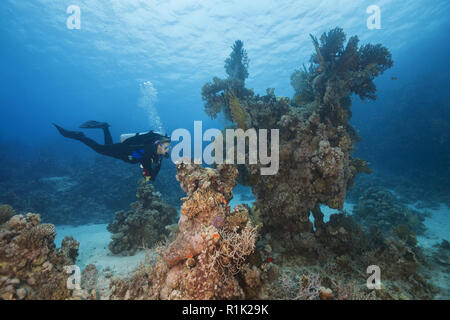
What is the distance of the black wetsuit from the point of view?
19.7ft

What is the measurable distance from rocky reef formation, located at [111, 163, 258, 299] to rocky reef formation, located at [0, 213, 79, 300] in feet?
3.80

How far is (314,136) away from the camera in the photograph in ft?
19.2

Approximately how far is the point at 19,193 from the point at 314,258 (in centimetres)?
2003

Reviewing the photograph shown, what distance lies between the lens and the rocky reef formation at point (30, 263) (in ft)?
11.0

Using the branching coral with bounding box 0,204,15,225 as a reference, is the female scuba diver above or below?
above

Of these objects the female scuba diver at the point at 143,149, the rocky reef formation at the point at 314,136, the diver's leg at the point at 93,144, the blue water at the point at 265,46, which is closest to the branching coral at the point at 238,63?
the rocky reef formation at the point at 314,136

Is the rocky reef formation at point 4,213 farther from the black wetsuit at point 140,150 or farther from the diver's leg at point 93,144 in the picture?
the diver's leg at point 93,144

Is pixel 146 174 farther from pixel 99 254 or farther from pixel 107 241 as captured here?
pixel 107 241

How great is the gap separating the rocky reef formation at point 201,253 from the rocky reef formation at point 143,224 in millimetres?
3382

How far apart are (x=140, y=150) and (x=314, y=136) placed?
587cm

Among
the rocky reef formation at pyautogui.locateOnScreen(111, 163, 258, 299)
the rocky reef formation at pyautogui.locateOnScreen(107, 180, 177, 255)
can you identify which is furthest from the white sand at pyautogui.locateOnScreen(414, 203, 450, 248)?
the rocky reef formation at pyautogui.locateOnScreen(107, 180, 177, 255)

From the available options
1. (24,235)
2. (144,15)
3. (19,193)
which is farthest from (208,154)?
(144,15)

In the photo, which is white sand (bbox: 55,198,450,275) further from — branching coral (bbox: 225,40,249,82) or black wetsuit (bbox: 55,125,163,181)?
branching coral (bbox: 225,40,249,82)

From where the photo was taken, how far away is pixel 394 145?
2106 cm
